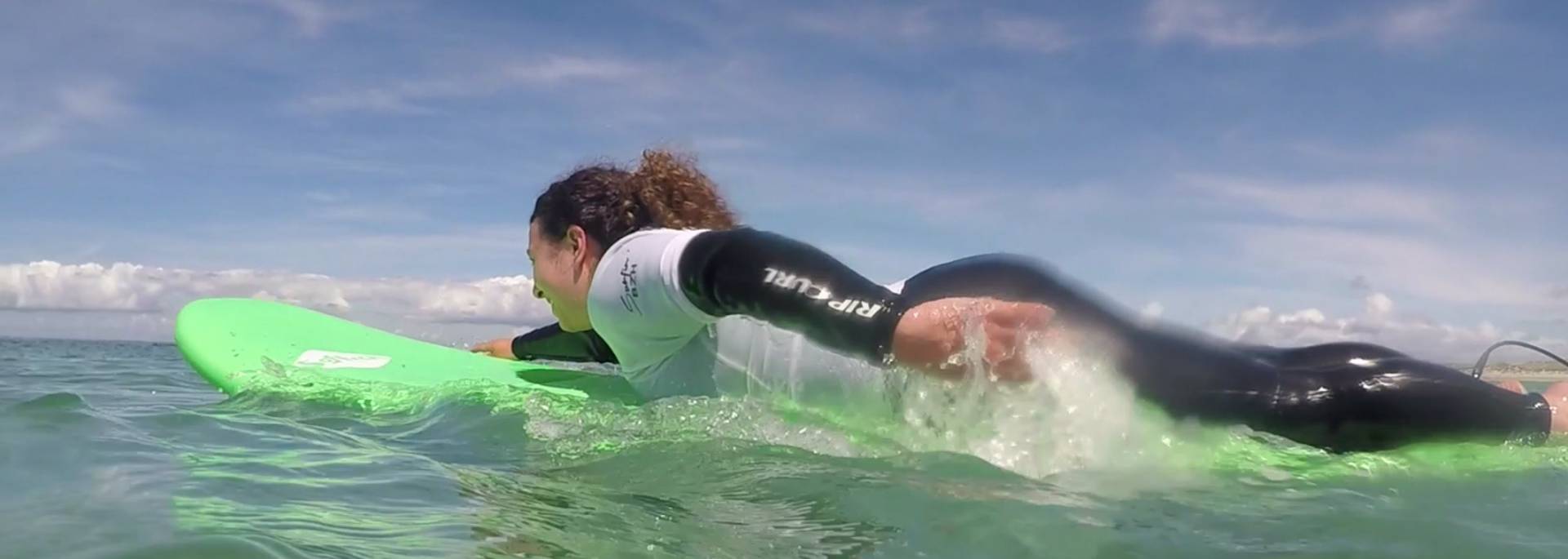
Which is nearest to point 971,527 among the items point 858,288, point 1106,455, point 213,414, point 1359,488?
point 858,288

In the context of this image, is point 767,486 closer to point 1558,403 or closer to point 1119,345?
point 1119,345

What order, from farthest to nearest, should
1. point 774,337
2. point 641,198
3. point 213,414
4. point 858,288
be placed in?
point 213,414
point 641,198
point 774,337
point 858,288

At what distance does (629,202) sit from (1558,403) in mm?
3106

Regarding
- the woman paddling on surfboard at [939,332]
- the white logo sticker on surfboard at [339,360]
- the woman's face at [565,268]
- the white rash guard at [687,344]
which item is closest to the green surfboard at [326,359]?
the white logo sticker on surfboard at [339,360]

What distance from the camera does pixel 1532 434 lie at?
320 cm

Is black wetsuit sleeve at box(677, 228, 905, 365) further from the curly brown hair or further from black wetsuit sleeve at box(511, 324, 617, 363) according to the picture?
black wetsuit sleeve at box(511, 324, 617, 363)

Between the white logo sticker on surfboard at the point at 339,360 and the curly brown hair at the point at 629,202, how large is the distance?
6.89ft

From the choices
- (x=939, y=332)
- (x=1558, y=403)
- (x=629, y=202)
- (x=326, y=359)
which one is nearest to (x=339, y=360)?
(x=326, y=359)

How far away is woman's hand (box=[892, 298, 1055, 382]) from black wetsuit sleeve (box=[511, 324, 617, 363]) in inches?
99.8

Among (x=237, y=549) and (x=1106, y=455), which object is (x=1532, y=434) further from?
(x=237, y=549)

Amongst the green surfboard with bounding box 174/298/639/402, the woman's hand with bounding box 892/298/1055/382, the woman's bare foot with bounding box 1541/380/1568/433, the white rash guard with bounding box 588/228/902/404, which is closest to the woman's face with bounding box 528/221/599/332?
the white rash guard with bounding box 588/228/902/404

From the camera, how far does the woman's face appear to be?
3719mm

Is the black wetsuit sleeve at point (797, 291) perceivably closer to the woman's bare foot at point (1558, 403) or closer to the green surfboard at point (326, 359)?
the green surfboard at point (326, 359)

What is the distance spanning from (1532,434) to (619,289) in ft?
9.16
